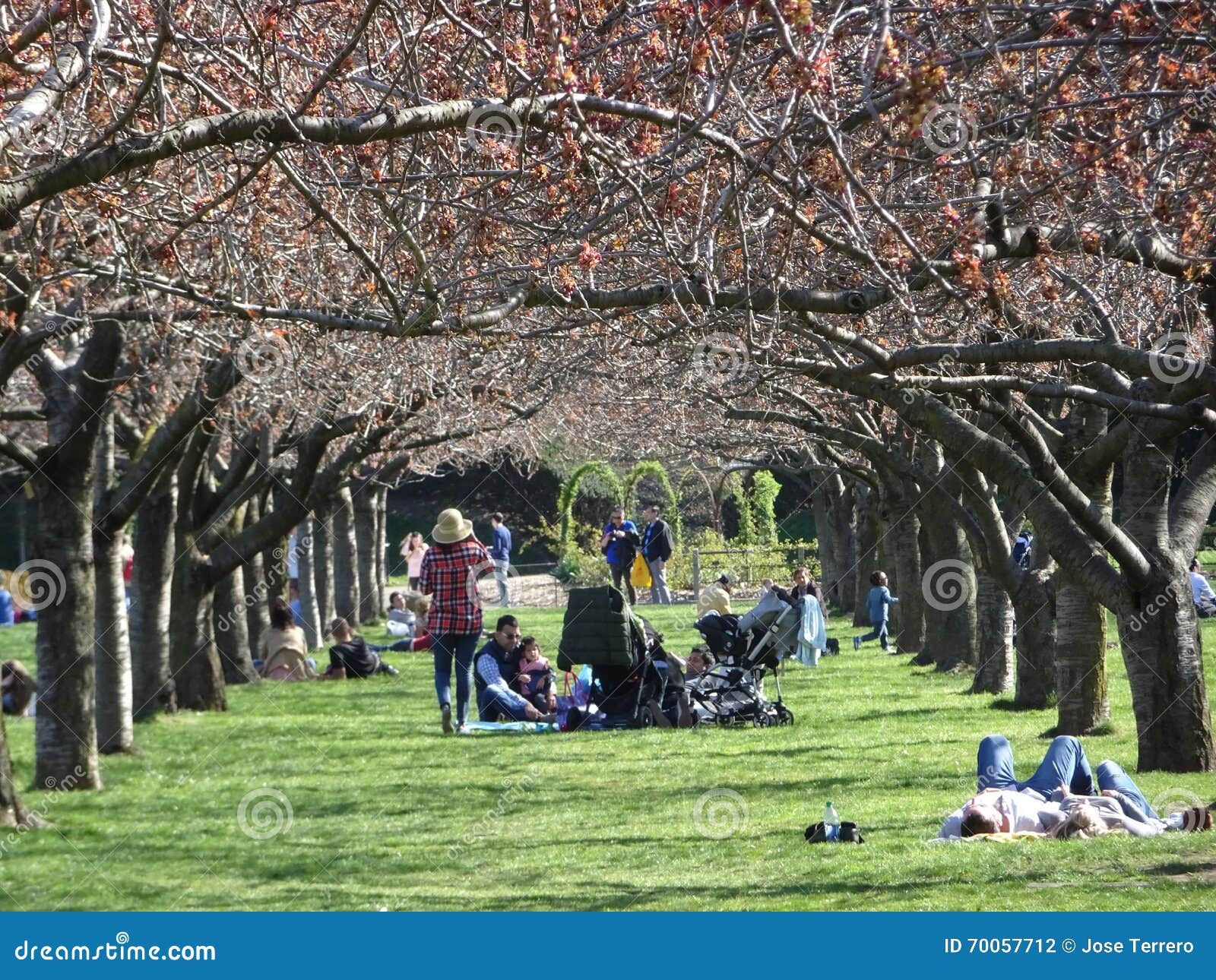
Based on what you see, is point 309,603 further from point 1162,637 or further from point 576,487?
point 576,487

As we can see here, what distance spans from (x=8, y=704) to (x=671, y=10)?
39.3 ft

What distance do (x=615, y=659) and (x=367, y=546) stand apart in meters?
21.0

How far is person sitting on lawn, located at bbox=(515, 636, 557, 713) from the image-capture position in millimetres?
17016

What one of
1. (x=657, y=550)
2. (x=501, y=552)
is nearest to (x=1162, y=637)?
(x=657, y=550)

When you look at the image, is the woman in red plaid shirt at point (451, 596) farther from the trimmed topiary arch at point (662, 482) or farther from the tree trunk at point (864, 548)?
the trimmed topiary arch at point (662, 482)

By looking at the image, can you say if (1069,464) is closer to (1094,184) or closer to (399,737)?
(1094,184)

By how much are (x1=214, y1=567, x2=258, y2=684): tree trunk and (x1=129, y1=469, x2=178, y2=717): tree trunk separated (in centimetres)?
396

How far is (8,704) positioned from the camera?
15.8m

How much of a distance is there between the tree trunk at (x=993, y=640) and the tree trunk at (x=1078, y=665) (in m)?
4.01

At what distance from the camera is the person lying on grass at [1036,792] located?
9.48m

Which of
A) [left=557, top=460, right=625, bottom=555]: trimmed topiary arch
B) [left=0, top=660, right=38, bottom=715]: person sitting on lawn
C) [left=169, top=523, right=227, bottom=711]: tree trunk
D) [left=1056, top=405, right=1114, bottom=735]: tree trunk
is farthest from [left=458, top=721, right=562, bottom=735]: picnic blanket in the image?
[left=557, top=460, right=625, bottom=555]: trimmed topiary arch

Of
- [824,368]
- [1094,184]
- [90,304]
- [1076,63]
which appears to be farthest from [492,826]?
[1076,63]

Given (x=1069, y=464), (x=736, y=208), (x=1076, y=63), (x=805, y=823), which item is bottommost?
(x=805, y=823)

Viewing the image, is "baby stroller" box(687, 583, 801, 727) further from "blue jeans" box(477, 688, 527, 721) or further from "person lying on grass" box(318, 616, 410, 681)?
"person lying on grass" box(318, 616, 410, 681)
